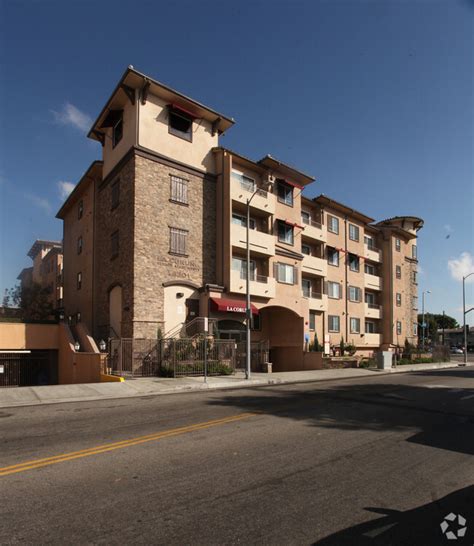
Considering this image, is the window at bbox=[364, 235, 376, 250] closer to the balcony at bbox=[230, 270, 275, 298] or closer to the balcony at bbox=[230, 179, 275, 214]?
the balcony at bbox=[230, 179, 275, 214]

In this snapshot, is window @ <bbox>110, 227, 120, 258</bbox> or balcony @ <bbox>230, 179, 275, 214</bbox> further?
balcony @ <bbox>230, 179, 275, 214</bbox>

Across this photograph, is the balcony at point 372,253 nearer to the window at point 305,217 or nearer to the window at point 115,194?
the window at point 305,217

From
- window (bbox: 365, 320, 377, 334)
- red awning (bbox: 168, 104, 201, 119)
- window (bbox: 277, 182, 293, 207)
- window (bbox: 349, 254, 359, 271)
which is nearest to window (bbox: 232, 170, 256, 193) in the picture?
window (bbox: 277, 182, 293, 207)

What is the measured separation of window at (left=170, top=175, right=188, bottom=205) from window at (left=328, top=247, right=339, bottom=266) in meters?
17.6

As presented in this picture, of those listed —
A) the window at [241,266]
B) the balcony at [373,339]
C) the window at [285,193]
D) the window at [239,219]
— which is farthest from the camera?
the balcony at [373,339]

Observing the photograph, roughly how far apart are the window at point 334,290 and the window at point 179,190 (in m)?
18.2

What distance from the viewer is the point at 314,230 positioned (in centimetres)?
3656

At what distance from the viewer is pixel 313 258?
35906 millimetres

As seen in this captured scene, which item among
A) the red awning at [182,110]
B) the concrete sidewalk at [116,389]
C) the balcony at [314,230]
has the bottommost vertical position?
the concrete sidewalk at [116,389]

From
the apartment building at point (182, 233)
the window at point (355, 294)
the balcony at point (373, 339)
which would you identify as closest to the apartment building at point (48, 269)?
the apartment building at point (182, 233)

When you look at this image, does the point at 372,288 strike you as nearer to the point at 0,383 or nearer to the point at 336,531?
the point at 0,383

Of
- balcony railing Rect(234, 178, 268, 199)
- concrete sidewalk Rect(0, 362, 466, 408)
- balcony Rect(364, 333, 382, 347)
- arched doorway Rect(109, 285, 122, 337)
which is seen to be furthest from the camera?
balcony Rect(364, 333, 382, 347)

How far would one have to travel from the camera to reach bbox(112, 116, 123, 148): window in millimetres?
26938

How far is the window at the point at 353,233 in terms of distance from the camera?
139 feet
